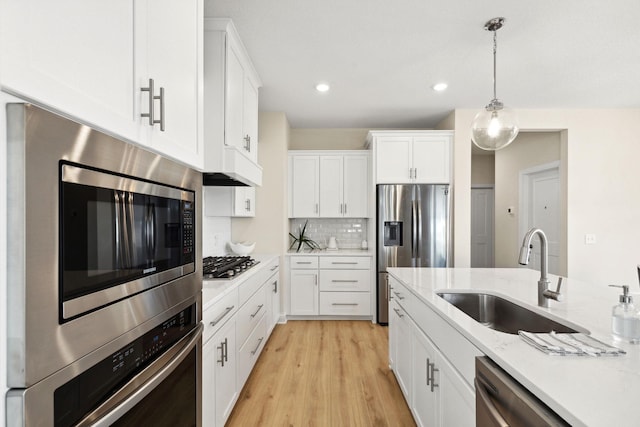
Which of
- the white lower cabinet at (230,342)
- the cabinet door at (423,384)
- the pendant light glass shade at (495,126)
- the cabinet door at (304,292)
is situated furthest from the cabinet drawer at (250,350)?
the pendant light glass shade at (495,126)

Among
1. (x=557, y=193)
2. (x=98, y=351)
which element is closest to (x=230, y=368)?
(x=98, y=351)

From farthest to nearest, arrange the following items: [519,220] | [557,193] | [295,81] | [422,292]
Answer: [519,220], [557,193], [295,81], [422,292]

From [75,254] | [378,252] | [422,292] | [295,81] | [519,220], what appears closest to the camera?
[75,254]

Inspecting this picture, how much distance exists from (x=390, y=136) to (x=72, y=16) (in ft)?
12.2

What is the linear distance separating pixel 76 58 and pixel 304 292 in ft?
12.3

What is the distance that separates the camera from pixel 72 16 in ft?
2.05

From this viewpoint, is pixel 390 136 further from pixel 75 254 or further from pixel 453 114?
pixel 75 254

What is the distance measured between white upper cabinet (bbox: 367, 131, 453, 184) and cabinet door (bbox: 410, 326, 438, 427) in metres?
2.44

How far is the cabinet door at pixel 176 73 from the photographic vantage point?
0.92m

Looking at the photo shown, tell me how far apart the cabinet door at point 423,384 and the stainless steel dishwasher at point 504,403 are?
0.52 m

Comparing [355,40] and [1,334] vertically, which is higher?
[355,40]

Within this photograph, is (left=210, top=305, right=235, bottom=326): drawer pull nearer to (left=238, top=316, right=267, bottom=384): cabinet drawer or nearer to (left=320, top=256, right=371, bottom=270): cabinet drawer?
(left=238, top=316, right=267, bottom=384): cabinet drawer

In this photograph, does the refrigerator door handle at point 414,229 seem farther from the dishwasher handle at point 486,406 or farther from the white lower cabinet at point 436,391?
the dishwasher handle at point 486,406

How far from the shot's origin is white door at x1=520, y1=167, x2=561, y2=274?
4586mm
